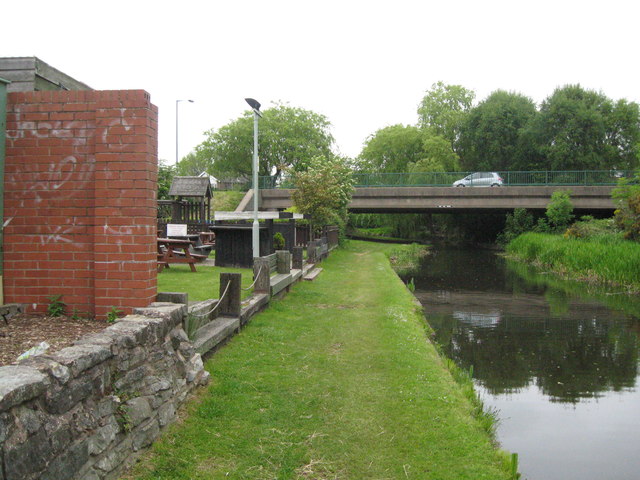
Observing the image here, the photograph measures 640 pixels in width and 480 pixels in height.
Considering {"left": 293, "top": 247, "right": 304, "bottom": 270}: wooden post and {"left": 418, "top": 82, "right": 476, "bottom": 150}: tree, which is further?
{"left": 418, "top": 82, "right": 476, "bottom": 150}: tree

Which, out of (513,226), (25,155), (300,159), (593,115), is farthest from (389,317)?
(300,159)

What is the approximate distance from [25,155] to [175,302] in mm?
1858

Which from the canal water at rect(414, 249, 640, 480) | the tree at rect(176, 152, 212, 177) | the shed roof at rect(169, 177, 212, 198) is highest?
the tree at rect(176, 152, 212, 177)

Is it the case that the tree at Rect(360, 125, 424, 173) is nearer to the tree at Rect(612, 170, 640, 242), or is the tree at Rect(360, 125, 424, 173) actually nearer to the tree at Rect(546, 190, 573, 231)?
the tree at Rect(546, 190, 573, 231)

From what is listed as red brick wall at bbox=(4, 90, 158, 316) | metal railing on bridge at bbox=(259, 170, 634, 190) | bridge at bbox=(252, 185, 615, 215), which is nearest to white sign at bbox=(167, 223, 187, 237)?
red brick wall at bbox=(4, 90, 158, 316)

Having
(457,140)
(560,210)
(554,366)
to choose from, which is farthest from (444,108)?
(554,366)

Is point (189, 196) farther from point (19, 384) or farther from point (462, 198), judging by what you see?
point (19, 384)

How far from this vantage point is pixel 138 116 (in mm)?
4816

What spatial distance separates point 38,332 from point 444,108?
55.5 meters

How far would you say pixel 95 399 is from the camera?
3.32 meters

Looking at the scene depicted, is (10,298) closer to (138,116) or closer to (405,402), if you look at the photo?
(138,116)

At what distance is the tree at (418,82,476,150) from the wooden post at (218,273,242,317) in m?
48.4

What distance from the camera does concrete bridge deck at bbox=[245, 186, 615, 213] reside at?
1272 inches

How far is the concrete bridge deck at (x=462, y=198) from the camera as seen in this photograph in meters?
32.3
